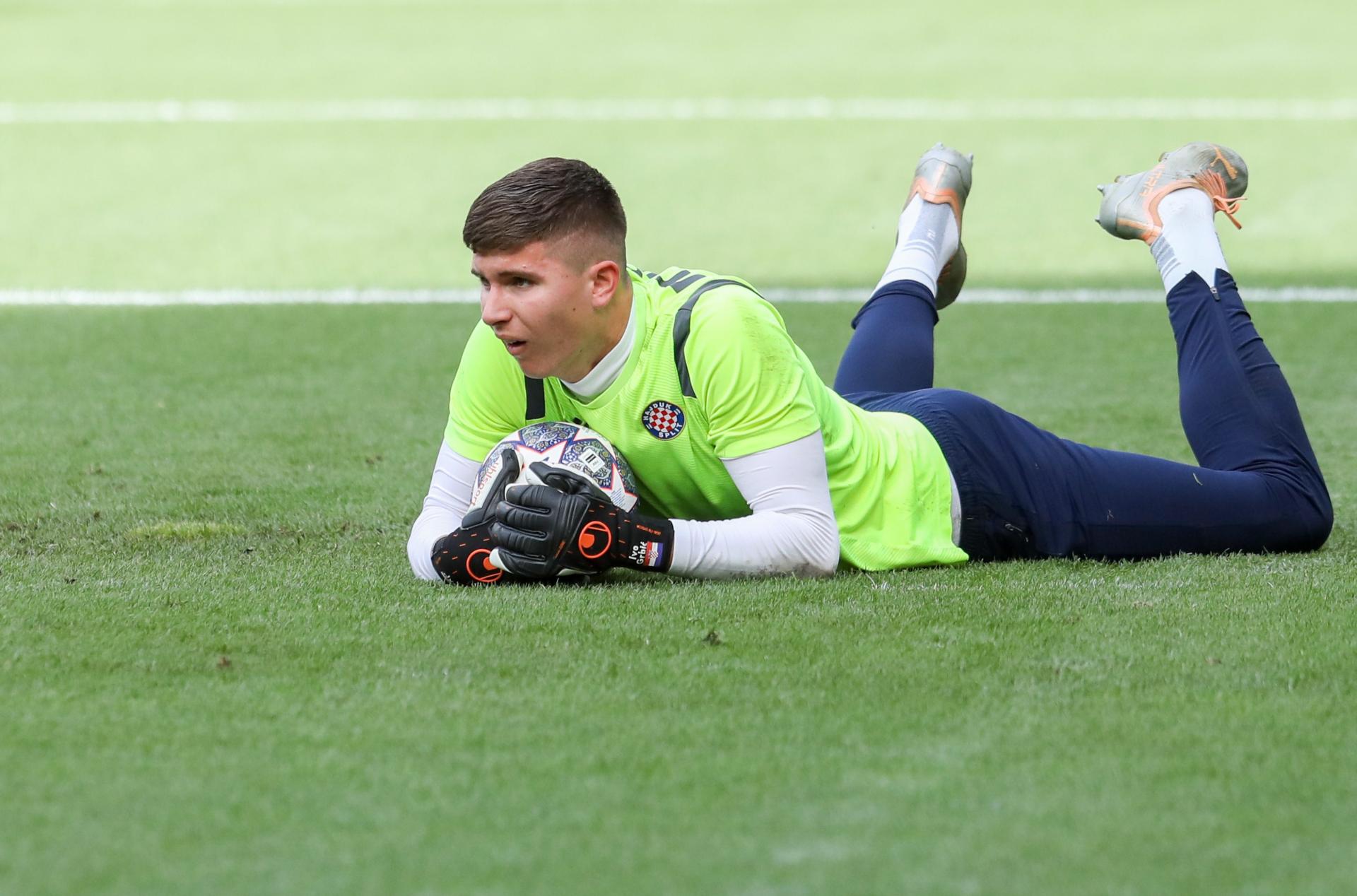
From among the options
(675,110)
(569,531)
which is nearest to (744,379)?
(569,531)

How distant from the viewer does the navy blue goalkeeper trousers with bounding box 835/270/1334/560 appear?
414 cm

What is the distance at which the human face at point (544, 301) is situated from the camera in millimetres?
3646

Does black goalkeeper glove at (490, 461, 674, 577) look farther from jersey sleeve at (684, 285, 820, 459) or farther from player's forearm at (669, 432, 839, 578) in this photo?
jersey sleeve at (684, 285, 820, 459)

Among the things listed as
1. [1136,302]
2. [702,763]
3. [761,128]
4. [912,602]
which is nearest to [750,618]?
[912,602]

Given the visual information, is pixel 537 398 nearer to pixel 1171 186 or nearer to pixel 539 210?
pixel 539 210

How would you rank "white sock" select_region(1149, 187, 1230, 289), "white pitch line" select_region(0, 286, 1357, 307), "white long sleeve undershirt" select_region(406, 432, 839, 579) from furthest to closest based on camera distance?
"white pitch line" select_region(0, 286, 1357, 307)
"white sock" select_region(1149, 187, 1230, 289)
"white long sleeve undershirt" select_region(406, 432, 839, 579)

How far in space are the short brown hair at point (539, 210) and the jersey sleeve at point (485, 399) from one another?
1.05 ft

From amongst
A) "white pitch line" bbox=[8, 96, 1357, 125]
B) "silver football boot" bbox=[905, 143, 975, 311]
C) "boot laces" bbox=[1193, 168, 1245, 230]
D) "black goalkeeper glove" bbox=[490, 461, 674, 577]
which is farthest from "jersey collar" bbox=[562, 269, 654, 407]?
"white pitch line" bbox=[8, 96, 1357, 125]

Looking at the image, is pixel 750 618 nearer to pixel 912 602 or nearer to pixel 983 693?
pixel 912 602

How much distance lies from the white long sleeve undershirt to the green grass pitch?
6 cm

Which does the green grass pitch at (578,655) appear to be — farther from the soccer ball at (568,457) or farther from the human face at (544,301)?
the human face at (544,301)

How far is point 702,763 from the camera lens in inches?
107

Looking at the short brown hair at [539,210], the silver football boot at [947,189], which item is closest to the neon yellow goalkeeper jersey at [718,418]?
the short brown hair at [539,210]

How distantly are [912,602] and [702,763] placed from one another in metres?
1.03
